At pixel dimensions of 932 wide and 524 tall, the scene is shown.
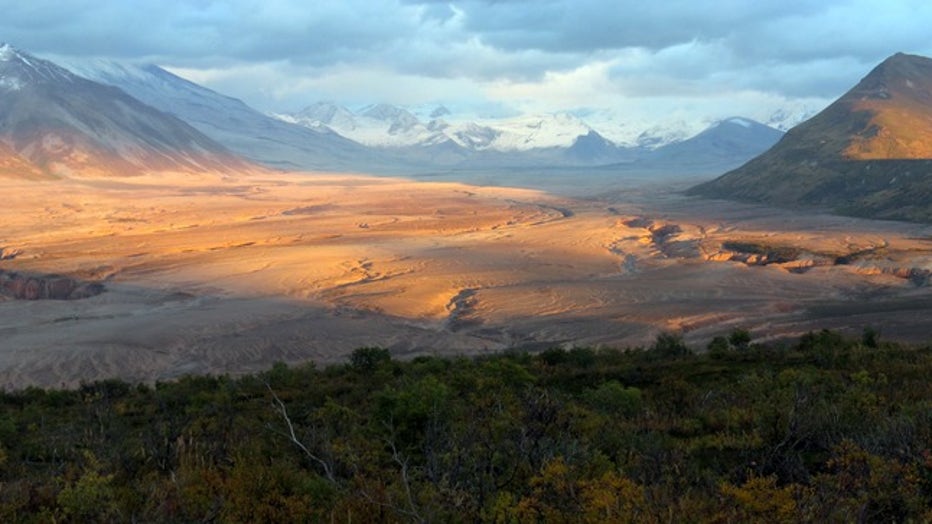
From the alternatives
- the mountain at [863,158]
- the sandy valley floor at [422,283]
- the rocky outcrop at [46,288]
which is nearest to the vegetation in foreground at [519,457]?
the sandy valley floor at [422,283]

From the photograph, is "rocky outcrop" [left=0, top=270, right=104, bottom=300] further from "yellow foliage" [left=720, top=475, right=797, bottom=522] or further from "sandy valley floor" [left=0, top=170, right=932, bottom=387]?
"yellow foliage" [left=720, top=475, right=797, bottom=522]

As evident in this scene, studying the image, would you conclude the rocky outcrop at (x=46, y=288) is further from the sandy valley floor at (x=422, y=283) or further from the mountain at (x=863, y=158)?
the mountain at (x=863, y=158)

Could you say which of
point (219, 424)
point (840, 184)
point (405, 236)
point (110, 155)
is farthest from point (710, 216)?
point (110, 155)

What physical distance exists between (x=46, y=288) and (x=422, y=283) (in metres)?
27.0

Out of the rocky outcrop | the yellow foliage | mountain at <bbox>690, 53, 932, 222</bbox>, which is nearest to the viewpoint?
the yellow foliage

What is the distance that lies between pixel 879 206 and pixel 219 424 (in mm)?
98679

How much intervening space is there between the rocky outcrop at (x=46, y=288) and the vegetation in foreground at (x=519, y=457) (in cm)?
3664

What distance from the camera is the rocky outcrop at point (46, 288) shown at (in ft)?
166

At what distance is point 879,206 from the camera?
92688 millimetres

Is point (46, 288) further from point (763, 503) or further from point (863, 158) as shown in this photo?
point (863, 158)

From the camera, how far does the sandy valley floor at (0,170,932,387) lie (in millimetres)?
36500

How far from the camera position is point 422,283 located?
51.6 m

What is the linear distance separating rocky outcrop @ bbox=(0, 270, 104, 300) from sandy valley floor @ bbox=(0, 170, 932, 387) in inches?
65.0

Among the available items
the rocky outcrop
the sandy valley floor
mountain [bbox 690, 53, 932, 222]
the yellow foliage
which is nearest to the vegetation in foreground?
the yellow foliage
